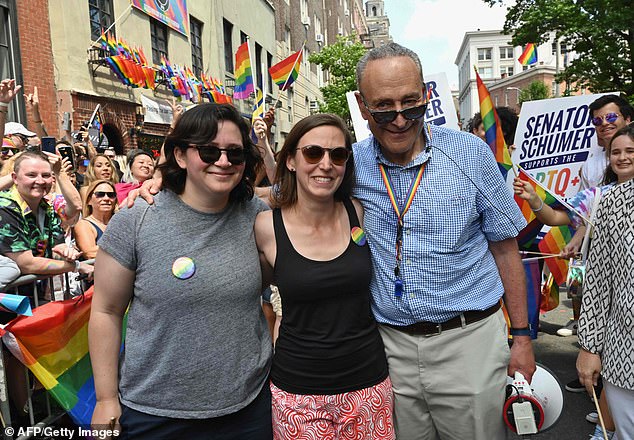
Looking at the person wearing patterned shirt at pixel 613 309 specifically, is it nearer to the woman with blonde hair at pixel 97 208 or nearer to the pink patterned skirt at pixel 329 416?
the pink patterned skirt at pixel 329 416

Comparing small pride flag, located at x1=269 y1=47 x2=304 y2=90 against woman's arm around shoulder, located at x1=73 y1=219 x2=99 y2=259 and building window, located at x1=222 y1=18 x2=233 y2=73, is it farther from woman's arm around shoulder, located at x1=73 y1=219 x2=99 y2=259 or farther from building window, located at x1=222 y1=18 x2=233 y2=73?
building window, located at x1=222 y1=18 x2=233 y2=73

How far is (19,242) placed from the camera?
127 inches

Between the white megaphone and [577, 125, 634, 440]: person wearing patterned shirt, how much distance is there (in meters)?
0.19

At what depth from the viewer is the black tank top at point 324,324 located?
2156 mm

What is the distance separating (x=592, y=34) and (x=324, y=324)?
15.0m

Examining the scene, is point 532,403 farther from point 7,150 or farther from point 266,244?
point 7,150

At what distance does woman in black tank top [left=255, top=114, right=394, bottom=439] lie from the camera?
7.09 ft

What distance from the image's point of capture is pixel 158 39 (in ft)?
49.9

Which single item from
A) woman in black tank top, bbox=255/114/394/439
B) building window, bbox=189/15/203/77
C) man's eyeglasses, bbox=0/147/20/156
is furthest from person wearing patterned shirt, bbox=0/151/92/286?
building window, bbox=189/15/203/77

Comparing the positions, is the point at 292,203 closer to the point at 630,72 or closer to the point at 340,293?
the point at 340,293

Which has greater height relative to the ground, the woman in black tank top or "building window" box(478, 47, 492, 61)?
"building window" box(478, 47, 492, 61)

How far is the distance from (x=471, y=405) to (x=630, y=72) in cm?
1571

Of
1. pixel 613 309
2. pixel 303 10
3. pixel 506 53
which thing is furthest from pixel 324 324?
pixel 506 53

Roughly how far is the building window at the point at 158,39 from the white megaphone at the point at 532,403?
14.7 m
